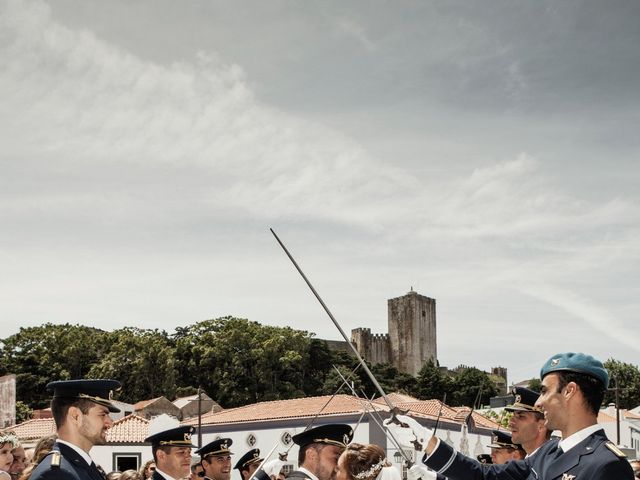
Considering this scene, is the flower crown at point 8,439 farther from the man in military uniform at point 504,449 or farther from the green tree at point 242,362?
the green tree at point 242,362

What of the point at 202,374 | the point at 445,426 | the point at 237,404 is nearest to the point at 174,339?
the point at 202,374

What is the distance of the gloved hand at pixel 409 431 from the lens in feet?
16.7

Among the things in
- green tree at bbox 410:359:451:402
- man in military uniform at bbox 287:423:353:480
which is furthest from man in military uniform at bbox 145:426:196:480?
green tree at bbox 410:359:451:402

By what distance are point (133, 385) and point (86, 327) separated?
30.6ft

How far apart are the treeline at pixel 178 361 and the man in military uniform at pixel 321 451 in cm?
6348

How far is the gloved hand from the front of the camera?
509 centimetres

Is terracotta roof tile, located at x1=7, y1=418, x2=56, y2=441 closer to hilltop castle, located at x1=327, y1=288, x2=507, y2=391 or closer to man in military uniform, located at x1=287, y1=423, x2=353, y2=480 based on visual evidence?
man in military uniform, located at x1=287, y1=423, x2=353, y2=480

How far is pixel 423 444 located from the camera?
512 cm

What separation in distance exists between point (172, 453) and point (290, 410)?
42839 mm

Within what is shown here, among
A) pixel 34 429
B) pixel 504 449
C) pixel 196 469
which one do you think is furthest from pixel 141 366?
pixel 504 449

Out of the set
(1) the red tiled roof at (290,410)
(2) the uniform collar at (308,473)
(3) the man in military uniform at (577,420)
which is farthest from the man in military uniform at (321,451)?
(1) the red tiled roof at (290,410)

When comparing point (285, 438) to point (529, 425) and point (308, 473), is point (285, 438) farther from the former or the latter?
point (529, 425)

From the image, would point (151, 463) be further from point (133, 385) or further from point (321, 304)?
point (133, 385)

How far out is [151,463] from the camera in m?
9.17
